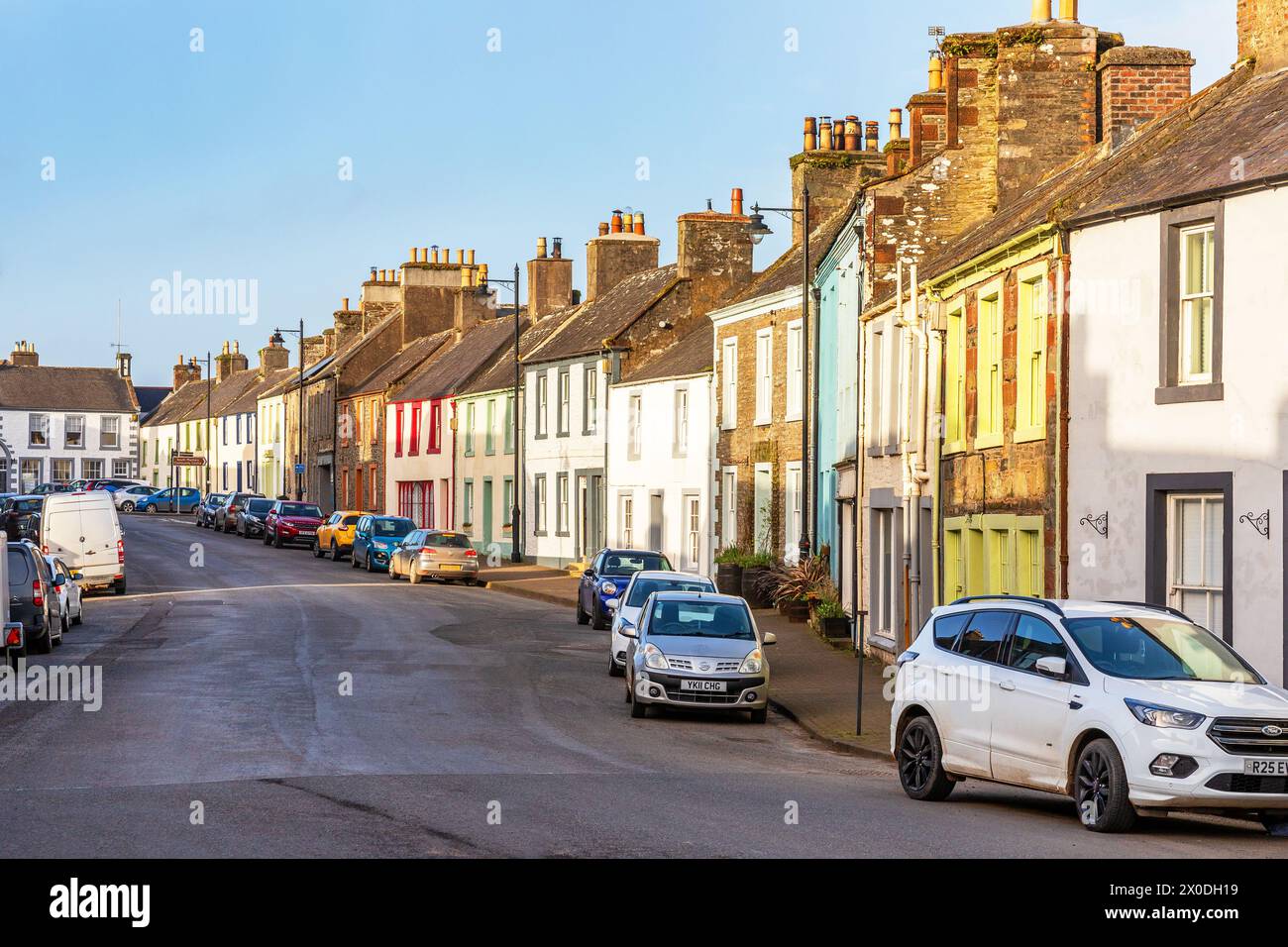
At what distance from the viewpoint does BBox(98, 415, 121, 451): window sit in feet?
434

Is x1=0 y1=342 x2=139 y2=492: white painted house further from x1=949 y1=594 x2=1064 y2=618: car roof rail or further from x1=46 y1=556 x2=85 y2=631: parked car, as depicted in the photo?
x1=949 y1=594 x2=1064 y2=618: car roof rail

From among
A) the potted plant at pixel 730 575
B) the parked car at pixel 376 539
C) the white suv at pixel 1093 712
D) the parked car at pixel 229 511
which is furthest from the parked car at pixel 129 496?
the white suv at pixel 1093 712

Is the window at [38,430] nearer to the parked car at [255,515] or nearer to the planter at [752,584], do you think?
the parked car at [255,515]

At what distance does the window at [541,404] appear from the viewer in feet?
189

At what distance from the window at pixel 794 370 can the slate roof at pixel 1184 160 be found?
42.4 ft

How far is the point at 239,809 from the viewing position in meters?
12.6

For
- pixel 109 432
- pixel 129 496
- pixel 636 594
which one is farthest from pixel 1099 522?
pixel 109 432

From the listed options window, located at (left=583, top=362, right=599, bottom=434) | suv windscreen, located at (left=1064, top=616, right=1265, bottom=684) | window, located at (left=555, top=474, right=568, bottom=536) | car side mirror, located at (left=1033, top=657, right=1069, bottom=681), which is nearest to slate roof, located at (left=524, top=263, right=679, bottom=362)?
window, located at (left=583, top=362, right=599, bottom=434)

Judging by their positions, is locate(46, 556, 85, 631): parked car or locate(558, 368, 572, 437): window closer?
locate(46, 556, 85, 631): parked car

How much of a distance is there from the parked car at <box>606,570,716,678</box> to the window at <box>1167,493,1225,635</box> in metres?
8.95

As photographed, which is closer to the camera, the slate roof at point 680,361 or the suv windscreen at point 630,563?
the suv windscreen at point 630,563

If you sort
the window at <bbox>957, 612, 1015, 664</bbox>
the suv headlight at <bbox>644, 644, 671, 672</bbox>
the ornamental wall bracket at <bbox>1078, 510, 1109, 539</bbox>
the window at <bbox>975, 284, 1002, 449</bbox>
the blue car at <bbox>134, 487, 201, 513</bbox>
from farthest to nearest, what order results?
the blue car at <bbox>134, 487, 201, 513</bbox>
the window at <bbox>975, 284, 1002, 449</bbox>
the suv headlight at <bbox>644, 644, 671, 672</bbox>
the ornamental wall bracket at <bbox>1078, 510, 1109, 539</bbox>
the window at <bbox>957, 612, 1015, 664</bbox>

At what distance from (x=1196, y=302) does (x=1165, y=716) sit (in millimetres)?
7648
